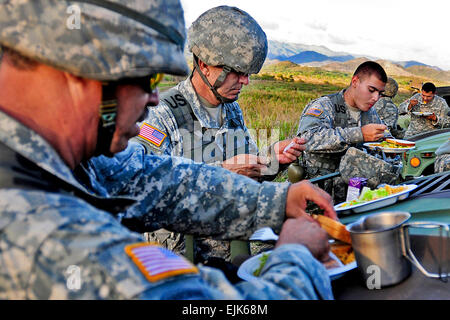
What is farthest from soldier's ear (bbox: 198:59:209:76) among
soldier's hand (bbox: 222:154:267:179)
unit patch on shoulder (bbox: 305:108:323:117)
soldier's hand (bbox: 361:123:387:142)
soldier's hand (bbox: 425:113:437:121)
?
soldier's hand (bbox: 425:113:437:121)

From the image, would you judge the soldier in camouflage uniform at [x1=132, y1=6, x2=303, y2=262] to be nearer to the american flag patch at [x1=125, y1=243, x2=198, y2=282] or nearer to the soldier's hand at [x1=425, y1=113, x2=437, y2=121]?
the american flag patch at [x1=125, y1=243, x2=198, y2=282]

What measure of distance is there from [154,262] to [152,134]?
1838mm

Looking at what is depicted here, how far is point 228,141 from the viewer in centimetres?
329

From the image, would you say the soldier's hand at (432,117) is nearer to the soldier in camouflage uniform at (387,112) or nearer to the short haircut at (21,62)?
the soldier in camouflage uniform at (387,112)

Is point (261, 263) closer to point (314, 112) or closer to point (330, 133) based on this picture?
point (330, 133)

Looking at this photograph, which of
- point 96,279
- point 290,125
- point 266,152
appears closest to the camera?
point 96,279

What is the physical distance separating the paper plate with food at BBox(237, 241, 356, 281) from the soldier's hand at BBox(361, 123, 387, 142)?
3477 millimetres

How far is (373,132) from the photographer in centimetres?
470

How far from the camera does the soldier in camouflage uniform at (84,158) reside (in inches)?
34.3

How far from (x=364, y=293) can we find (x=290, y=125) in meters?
8.04

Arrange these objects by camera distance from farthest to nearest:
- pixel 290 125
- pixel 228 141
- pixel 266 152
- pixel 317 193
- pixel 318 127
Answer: pixel 290 125, pixel 318 127, pixel 228 141, pixel 266 152, pixel 317 193

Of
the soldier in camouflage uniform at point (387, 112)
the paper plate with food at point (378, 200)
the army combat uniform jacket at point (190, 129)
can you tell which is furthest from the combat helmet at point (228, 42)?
the soldier in camouflage uniform at point (387, 112)

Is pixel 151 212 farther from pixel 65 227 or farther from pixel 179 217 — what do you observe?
pixel 65 227
